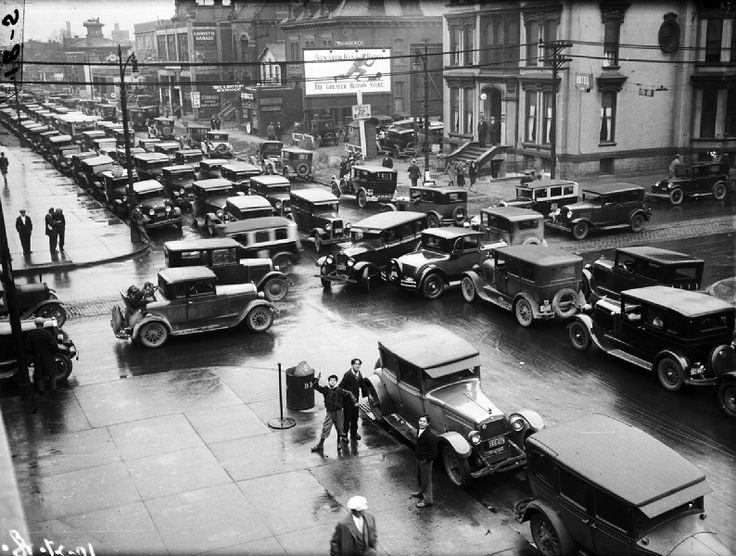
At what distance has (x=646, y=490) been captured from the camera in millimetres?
8867

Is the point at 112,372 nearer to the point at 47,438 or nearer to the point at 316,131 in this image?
the point at 47,438

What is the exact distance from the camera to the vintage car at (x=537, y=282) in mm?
18859

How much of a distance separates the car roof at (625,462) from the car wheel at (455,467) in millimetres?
1758

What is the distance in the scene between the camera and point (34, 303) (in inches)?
768

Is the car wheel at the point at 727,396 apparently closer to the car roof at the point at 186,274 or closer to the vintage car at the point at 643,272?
the vintage car at the point at 643,272

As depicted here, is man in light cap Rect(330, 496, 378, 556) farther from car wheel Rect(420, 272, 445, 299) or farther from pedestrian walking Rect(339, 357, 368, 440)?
car wheel Rect(420, 272, 445, 299)

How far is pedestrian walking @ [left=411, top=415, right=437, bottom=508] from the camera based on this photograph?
437 inches

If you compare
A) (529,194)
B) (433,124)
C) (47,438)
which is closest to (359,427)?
(47,438)

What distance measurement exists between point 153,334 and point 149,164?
1008 inches

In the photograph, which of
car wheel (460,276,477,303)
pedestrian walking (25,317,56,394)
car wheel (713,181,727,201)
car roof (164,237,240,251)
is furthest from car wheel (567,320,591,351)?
car wheel (713,181,727,201)

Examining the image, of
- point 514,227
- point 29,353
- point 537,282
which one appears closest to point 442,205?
point 514,227

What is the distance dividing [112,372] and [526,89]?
104ft

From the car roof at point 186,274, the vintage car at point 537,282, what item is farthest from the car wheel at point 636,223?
the car roof at point 186,274

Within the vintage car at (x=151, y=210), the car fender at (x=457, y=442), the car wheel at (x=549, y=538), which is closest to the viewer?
the car wheel at (x=549, y=538)
